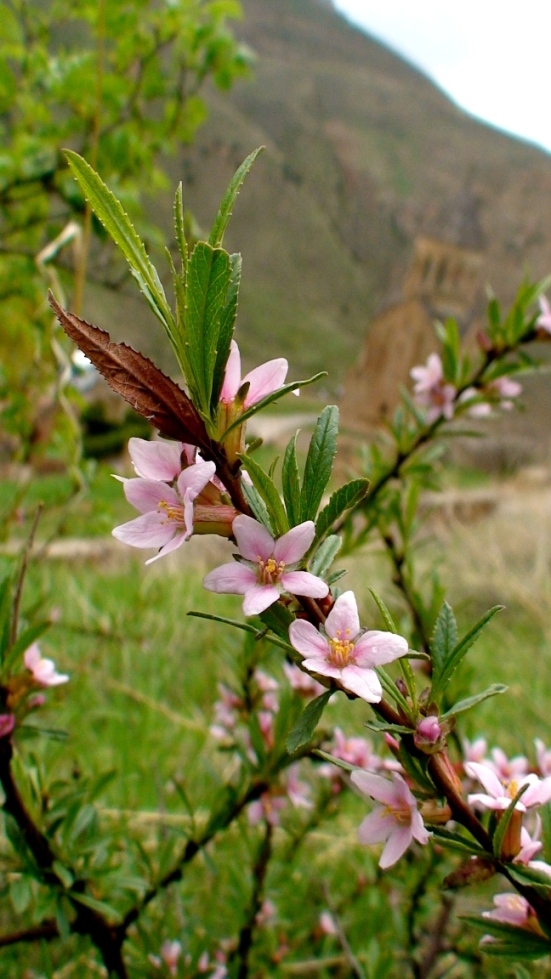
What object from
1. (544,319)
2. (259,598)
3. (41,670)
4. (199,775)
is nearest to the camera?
(259,598)

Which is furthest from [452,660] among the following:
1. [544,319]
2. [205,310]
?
[544,319]

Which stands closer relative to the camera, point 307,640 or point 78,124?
point 307,640

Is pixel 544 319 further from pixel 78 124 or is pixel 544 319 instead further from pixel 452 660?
pixel 78 124

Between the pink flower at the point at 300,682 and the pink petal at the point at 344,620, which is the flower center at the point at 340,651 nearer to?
the pink petal at the point at 344,620

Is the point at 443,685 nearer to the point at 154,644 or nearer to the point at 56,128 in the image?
the point at 154,644

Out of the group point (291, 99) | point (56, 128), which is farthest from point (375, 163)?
point (56, 128)

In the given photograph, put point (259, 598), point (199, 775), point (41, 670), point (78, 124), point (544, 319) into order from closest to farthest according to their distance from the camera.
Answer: point (259, 598), point (41, 670), point (544, 319), point (199, 775), point (78, 124)

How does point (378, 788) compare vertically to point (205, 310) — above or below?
below
